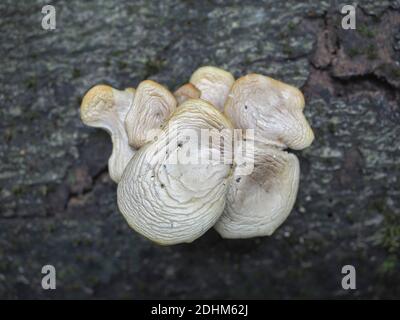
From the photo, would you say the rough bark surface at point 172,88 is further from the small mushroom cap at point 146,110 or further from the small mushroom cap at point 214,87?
the small mushroom cap at point 146,110

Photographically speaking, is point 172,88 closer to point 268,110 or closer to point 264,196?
point 268,110

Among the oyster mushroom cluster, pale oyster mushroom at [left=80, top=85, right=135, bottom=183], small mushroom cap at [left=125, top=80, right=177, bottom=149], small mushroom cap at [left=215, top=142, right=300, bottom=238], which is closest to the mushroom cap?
the oyster mushroom cluster

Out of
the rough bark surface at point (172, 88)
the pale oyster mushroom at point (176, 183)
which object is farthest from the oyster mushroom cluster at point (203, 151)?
the rough bark surface at point (172, 88)

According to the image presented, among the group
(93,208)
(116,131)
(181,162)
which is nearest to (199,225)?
(181,162)

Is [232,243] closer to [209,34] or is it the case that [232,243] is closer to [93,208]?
[93,208]

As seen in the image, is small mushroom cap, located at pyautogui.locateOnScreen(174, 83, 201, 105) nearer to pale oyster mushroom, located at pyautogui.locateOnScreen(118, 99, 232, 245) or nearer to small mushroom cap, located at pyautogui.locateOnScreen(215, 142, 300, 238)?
pale oyster mushroom, located at pyautogui.locateOnScreen(118, 99, 232, 245)

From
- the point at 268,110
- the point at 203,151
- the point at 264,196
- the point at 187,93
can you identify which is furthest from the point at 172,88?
the point at 264,196
